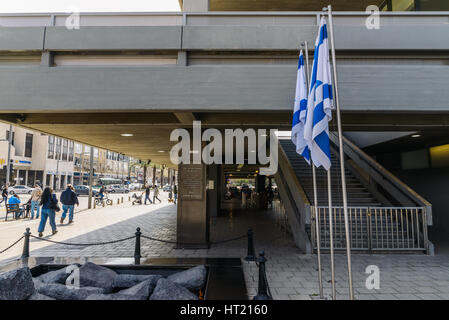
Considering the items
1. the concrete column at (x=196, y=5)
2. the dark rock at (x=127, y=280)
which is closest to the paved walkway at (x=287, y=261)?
the dark rock at (x=127, y=280)

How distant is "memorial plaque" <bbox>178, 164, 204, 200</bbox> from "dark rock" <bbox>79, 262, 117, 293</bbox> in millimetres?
3653

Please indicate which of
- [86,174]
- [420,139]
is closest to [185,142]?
[420,139]

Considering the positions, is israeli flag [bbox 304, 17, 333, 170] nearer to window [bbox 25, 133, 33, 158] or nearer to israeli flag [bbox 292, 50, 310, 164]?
israeli flag [bbox 292, 50, 310, 164]

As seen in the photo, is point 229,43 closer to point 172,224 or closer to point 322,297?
point 322,297

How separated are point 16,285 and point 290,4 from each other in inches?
592

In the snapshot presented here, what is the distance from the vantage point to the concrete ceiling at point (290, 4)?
41.6 feet

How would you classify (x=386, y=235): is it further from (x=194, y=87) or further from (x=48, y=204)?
(x=48, y=204)

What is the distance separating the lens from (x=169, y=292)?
441 centimetres

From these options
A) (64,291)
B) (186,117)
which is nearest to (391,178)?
(186,117)

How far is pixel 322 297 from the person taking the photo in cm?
477

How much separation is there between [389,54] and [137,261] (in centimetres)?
848

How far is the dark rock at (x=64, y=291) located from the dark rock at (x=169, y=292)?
3.76ft

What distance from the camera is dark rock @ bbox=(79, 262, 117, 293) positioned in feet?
16.3

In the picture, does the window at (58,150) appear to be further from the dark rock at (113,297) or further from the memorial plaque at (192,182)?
the dark rock at (113,297)
